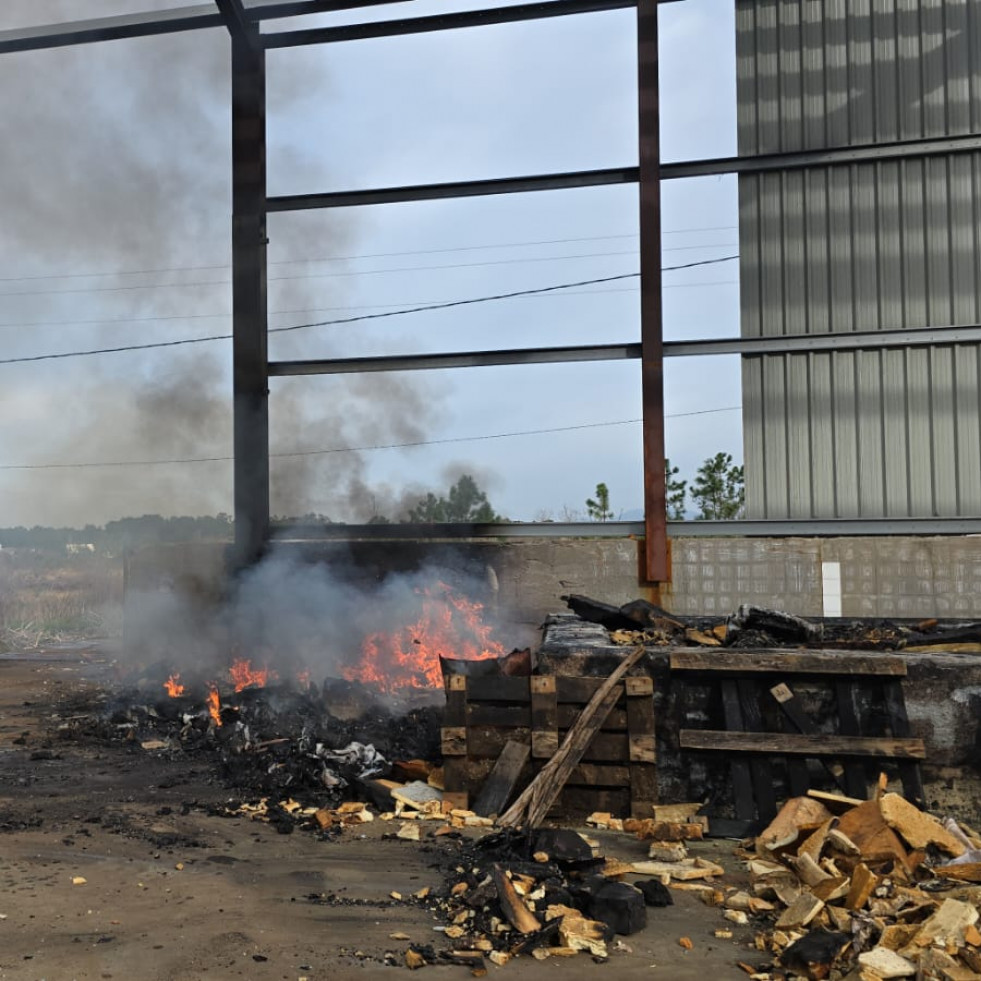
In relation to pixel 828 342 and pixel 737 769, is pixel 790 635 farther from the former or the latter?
pixel 828 342

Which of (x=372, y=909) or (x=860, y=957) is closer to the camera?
(x=860, y=957)

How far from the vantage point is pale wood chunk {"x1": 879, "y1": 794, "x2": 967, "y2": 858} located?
516cm

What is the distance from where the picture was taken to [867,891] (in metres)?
4.49

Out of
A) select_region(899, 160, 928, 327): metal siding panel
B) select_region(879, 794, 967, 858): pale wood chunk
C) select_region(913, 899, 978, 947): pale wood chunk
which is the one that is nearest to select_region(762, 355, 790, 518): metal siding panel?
select_region(899, 160, 928, 327): metal siding panel

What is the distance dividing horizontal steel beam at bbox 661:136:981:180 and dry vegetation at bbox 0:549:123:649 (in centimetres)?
1522

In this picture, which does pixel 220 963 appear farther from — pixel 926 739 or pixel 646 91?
pixel 646 91

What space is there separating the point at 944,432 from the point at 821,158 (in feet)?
11.9

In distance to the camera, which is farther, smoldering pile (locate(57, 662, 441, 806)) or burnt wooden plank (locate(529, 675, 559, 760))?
smoldering pile (locate(57, 662, 441, 806))

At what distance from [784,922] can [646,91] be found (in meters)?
9.70

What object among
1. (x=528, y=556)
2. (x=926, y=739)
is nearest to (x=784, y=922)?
(x=926, y=739)

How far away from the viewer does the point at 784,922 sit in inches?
173

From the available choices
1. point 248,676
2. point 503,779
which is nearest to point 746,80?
point 503,779

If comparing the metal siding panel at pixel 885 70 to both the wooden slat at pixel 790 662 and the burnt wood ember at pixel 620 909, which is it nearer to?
the wooden slat at pixel 790 662

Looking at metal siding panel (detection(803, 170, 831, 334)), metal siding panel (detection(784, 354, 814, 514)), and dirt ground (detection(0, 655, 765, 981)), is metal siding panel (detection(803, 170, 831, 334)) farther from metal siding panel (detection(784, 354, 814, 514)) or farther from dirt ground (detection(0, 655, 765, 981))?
dirt ground (detection(0, 655, 765, 981))
